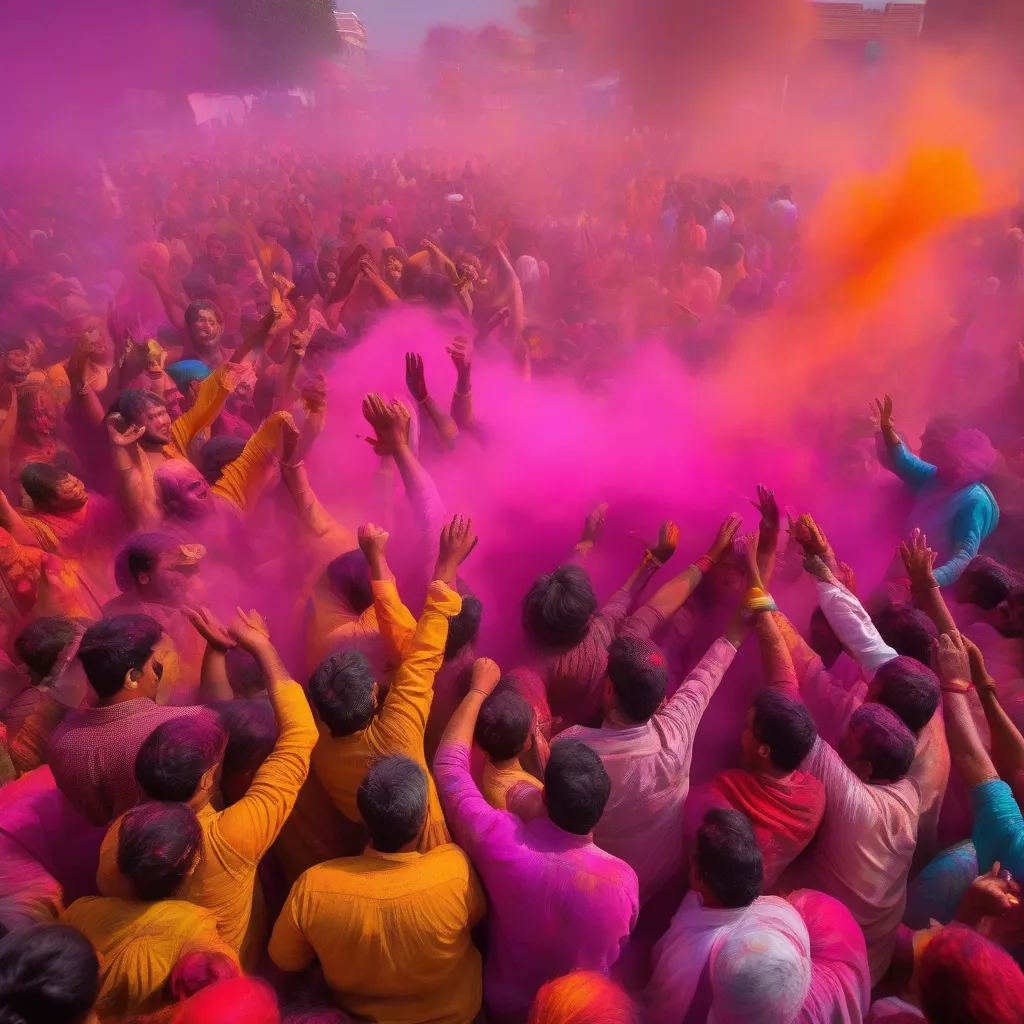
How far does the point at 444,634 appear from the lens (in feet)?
7.69

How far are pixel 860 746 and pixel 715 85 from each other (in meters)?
17.6

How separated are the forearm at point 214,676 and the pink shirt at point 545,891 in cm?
92

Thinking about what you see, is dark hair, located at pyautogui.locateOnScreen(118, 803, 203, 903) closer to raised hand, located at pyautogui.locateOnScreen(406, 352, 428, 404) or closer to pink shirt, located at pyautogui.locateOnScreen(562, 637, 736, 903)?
pink shirt, located at pyautogui.locateOnScreen(562, 637, 736, 903)

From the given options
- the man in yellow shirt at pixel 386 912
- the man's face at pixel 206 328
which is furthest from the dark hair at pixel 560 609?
the man's face at pixel 206 328

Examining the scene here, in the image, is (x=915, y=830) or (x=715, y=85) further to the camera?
(x=715, y=85)

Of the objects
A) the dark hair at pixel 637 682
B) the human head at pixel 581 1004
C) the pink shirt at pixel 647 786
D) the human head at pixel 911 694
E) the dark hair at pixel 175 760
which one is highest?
the dark hair at pixel 175 760

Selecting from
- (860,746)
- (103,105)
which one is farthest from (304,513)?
(103,105)

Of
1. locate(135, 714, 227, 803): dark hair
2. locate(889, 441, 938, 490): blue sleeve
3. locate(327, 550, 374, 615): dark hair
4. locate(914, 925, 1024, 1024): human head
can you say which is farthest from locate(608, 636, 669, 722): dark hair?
locate(889, 441, 938, 490): blue sleeve

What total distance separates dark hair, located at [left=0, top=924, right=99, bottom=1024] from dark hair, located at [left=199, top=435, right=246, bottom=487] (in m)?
2.29

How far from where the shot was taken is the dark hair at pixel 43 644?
2420 millimetres

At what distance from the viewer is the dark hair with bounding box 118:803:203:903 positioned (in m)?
1.63

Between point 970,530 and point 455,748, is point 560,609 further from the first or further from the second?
point 970,530

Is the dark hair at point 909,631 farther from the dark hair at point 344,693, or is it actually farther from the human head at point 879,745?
the dark hair at point 344,693

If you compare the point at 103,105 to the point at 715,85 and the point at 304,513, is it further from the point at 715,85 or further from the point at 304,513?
the point at 304,513
